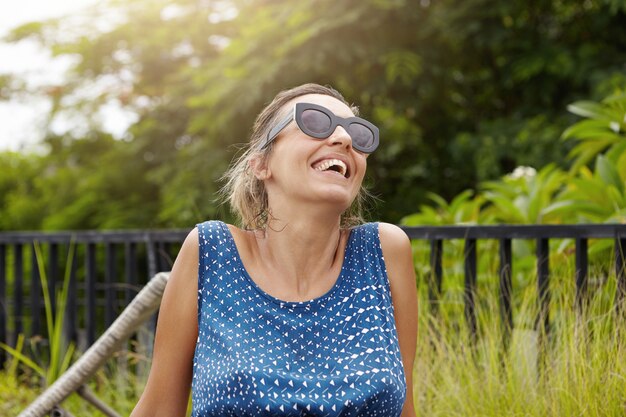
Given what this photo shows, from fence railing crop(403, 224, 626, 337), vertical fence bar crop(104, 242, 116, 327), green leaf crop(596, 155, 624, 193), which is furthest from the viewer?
vertical fence bar crop(104, 242, 116, 327)

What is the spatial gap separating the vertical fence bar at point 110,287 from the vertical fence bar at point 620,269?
3248 millimetres

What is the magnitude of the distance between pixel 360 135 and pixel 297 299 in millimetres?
398

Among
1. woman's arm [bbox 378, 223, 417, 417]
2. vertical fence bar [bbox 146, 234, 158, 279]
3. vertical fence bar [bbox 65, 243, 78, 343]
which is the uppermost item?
woman's arm [bbox 378, 223, 417, 417]

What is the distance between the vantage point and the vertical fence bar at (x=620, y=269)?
10.6 feet

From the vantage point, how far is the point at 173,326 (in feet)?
6.51

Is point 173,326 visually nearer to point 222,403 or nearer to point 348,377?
point 222,403

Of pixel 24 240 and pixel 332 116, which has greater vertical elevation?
pixel 332 116

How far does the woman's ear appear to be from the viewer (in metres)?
2.07

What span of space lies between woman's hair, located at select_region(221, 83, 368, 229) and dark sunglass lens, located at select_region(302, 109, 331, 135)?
0.40 ft

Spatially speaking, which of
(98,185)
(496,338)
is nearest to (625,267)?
(496,338)

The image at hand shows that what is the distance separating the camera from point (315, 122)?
196 centimetres

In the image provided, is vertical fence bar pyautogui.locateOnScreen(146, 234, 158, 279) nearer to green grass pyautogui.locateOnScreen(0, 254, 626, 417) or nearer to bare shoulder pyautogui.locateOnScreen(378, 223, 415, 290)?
green grass pyautogui.locateOnScreen(0, 254, 626, 417)

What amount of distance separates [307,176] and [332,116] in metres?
0.15

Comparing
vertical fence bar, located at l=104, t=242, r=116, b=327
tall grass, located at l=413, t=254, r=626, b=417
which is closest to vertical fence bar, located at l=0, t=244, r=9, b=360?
vertical fence bar, located at l=104, t=242, r=116, b=327
